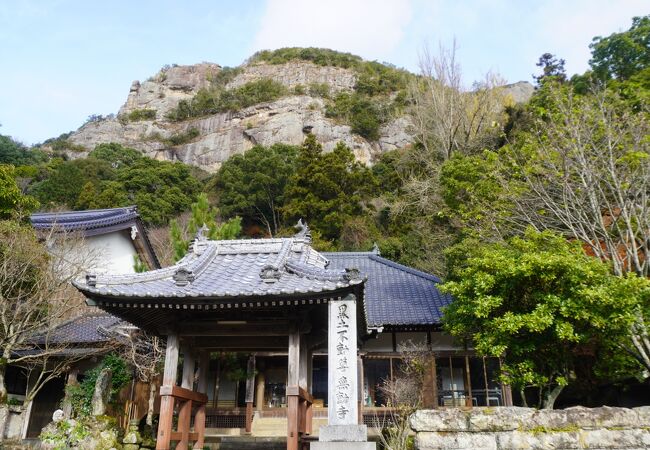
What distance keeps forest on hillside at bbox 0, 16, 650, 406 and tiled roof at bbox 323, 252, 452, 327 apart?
1452 millimetres

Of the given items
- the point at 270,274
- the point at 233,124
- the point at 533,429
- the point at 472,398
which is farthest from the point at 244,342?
the point at 233,124

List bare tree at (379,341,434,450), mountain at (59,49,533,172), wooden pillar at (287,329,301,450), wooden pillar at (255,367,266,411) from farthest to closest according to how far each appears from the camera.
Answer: mountain at (59,49,533,172)
wooden pillar at (255,367,266,411)
bare tree at (379,341,434,450)
wooden pillar at (287,329,301,450)

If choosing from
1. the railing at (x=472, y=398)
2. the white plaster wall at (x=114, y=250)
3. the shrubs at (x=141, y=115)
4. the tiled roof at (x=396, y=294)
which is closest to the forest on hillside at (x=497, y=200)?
the tiled roof at (x=396, y=294)

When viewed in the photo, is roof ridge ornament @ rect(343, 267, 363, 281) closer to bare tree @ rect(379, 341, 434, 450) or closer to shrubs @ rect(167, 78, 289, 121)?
bare tree @ rect(379, 341, 434, 450)

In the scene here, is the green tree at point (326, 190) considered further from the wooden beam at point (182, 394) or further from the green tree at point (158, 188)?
the wooden beam at point (182, 394)

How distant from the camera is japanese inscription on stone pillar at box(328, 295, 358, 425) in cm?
903

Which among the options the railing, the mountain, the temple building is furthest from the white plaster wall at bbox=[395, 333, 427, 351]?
the mountain

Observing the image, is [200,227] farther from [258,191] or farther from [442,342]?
[258,191]

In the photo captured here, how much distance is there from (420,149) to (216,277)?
25243 millimetres

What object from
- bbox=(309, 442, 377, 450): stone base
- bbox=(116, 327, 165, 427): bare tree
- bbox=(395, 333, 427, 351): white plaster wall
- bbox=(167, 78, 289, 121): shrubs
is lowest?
bbox=(309, 442, 377, 450): stone base

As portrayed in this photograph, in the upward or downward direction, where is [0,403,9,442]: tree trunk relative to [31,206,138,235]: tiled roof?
downward

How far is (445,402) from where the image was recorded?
56.1 ft

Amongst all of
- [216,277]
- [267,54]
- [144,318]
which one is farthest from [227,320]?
[267,54]

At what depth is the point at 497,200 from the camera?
13.8m
